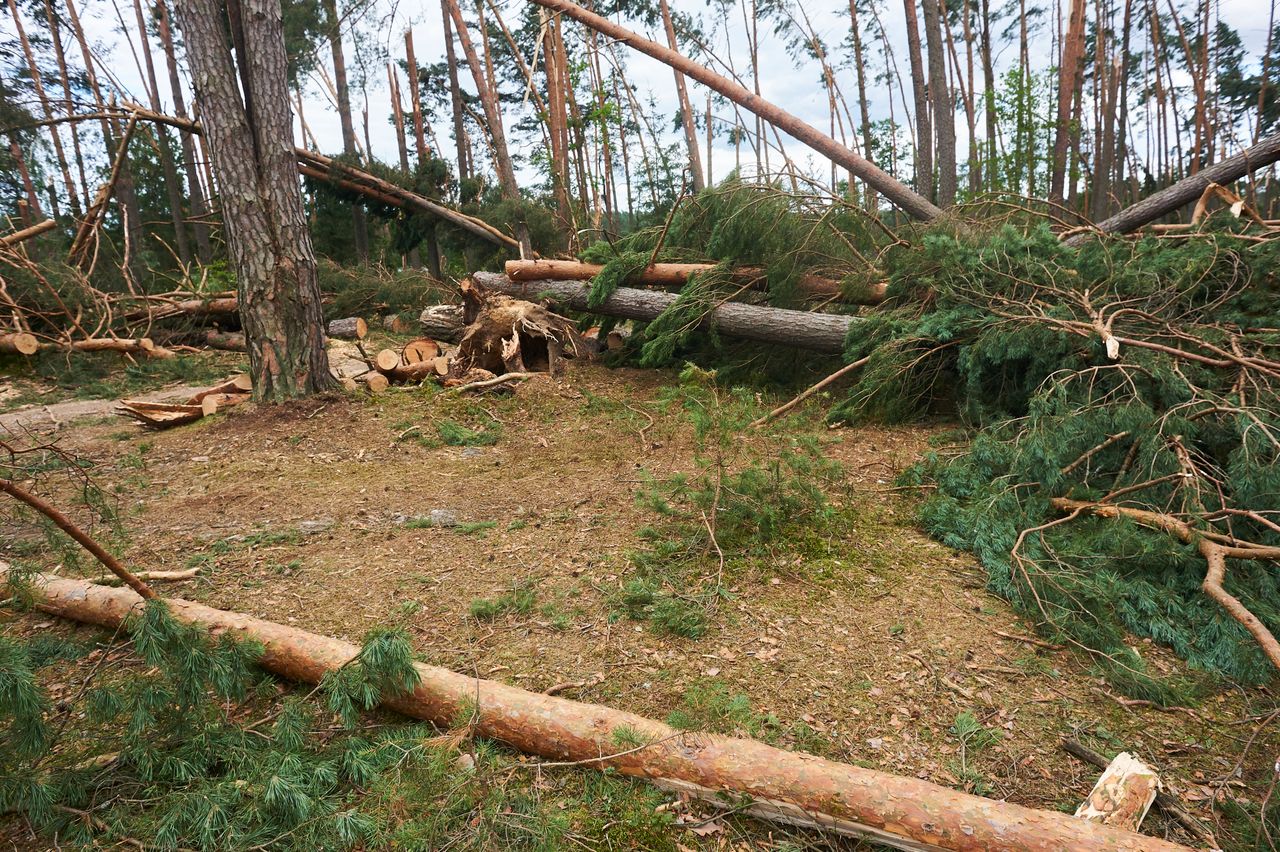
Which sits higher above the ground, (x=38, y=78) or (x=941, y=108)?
(x=38, y=78)

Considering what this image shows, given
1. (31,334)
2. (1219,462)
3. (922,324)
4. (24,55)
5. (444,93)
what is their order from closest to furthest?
(1219,462) < (922,324) < (31,334) < (24,55) < (444,93)

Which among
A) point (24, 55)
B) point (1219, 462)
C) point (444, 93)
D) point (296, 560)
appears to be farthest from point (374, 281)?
point (444, 93)

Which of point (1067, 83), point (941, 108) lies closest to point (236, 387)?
point (941, 108)

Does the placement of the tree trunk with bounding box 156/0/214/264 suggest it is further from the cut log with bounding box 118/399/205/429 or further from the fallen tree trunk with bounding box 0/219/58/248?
the cut log with bounding box 118/399/205/429

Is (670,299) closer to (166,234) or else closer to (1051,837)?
(1051,837)

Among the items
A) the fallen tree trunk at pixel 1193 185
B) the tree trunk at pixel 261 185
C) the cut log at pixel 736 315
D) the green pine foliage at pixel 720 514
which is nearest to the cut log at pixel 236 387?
the tree trunk at pixel 261 185

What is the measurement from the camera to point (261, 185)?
6195 mm

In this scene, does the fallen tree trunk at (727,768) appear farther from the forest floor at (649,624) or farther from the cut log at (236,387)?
the cut log at (236,387)

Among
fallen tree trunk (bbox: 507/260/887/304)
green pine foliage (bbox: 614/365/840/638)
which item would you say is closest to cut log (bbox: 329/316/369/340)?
fallen tree trunk (bbox: 507/260/887/304)

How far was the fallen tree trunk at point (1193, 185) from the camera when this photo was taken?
612cm

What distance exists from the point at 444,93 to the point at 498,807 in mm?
28153

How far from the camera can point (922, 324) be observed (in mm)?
5398

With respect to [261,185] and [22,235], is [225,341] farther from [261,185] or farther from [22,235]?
[261,185]

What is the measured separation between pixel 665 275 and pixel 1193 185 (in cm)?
509
